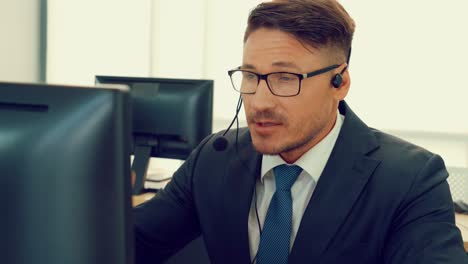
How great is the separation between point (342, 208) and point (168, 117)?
0.95 m

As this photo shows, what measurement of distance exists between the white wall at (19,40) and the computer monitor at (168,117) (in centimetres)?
155

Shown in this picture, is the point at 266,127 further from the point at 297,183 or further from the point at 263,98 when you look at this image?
the point at 297,183

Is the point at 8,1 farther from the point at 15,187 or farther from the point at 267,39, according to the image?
the point at 15,187

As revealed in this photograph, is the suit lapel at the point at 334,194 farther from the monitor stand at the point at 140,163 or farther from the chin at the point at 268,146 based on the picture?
the monitor stand at the point at 140,163

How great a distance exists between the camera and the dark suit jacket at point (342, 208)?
107cm

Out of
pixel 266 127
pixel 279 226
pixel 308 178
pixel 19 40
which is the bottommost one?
pixel 279 226

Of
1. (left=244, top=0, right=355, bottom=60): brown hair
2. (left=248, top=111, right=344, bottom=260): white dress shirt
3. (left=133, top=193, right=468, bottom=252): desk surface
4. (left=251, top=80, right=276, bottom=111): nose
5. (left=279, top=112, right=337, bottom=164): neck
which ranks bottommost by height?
(left=133, top=193, right=468, bottom=252): desk surface

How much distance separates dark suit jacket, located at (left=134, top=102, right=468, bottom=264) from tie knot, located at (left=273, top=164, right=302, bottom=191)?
0.23 feet

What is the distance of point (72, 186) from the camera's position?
1.66 ft

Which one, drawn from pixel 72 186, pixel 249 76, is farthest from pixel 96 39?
pixel 72 186

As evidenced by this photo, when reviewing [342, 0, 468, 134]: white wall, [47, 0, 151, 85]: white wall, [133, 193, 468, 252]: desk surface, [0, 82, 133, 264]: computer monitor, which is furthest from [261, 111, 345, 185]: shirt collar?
[47, 0, 151, 85]: white wall

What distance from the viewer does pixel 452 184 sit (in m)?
1.84

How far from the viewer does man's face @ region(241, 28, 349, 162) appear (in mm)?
1169

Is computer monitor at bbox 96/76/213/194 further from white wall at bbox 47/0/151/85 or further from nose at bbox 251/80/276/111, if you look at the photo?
white wall at bbox 47/0/151/85
